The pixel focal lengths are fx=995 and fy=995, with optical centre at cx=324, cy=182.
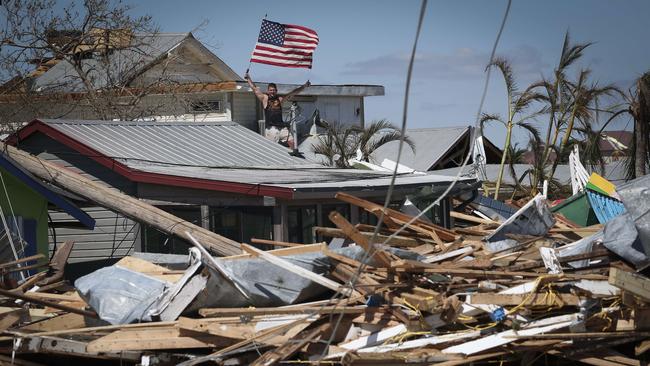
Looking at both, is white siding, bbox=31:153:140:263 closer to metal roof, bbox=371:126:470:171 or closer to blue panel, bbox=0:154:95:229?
blue panel, bbox=0:154:95:229

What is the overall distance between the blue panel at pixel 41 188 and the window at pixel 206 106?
16020 millimetres

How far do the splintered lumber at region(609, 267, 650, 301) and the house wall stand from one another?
36.8ft

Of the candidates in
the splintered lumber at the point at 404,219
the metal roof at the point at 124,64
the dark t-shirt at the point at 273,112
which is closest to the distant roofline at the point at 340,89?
the metal roof at the point at 124,64

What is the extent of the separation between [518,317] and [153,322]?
3.50 meters

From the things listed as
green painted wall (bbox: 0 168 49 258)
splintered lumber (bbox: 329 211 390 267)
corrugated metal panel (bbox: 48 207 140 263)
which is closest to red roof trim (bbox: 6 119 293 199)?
corrugated metal panel (bbox: 48 207 140 263)

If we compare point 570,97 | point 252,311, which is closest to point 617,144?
point 570,97

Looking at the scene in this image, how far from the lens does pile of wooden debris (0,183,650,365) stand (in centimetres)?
869

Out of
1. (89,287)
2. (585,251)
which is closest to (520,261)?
(585,251)

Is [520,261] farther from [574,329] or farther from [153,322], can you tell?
[153,322]

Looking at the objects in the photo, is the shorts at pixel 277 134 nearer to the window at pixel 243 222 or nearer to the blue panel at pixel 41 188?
the window at pixel 243 222

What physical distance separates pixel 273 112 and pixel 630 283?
1733 cm

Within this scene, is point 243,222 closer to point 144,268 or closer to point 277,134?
point 144,268

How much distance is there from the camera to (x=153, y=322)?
9.70 meters

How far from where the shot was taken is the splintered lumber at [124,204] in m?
13.5
